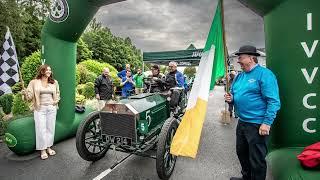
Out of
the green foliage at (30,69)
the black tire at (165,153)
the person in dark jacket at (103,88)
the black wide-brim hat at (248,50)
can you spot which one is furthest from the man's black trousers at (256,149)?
the green foliage at (30,69)

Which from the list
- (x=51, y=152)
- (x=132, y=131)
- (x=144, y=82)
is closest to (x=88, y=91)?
(x=144, y=82)

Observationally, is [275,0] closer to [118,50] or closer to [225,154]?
[225,154]

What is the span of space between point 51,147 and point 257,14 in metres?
4.94

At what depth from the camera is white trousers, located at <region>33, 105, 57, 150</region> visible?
525 cm

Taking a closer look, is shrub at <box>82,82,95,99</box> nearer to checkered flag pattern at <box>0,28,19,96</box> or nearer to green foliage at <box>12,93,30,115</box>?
green foliage at <box>12,93,30,115</box>

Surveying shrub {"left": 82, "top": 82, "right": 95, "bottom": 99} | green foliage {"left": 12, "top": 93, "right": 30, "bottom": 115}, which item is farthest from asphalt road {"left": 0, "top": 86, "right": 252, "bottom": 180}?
shrub {"left": 82, "top": 82, "right": 95, "bottom": 99}

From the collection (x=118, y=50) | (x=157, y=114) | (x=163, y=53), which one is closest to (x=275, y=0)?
(x=157, y=114)

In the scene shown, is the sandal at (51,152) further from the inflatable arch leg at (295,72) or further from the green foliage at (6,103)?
the green foliage at (6,103)

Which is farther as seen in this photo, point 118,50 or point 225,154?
point 118,50

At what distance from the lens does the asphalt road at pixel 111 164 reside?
4312 millimetres

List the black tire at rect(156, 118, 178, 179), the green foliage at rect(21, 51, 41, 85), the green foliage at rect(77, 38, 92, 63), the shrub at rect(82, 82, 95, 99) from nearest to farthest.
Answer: the black tire at rect(156, 118, 178, 179) < the green foliage at rect(21, 51, 41, 85) < the shrub at rect(82, 82, 95, 99) < the green foliage at rect(77, 38, 92, 63)

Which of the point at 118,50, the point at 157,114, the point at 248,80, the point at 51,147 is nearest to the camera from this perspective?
the point at 248,80

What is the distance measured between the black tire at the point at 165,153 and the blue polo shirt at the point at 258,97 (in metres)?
1.22

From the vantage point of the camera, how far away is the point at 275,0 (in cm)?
342
